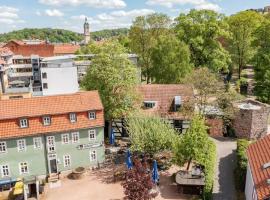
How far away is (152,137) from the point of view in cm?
3097

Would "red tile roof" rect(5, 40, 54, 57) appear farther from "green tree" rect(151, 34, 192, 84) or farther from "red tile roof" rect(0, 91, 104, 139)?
"red tile roof" rect(0, 91, 104, 139)

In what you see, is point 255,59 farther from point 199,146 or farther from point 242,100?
point 199,146

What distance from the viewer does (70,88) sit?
181ft

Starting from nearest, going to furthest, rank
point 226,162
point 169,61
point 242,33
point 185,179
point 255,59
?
point 185,179 < point 226,162 < point 169,61 < point 255,59 < point 242,33

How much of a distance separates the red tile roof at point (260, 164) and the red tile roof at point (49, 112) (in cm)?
1556

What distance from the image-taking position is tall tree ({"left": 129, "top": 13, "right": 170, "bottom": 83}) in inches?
2343

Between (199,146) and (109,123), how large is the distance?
49.2 ft

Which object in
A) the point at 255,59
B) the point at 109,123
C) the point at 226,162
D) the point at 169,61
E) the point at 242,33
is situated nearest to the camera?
the point at 226,162

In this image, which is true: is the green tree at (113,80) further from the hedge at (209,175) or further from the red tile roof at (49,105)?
the hedge at (209,175)

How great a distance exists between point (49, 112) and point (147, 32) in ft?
111

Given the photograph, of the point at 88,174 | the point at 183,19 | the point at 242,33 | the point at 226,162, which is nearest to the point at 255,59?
the point at 242,33

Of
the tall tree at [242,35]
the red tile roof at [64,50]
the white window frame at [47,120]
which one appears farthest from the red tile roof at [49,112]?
the red tile roof at [64,50]

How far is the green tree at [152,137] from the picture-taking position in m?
30.8

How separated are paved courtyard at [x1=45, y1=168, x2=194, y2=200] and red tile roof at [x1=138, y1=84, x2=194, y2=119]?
8.74 meters
